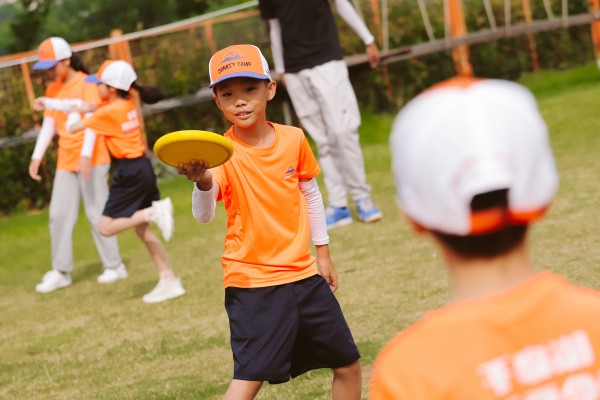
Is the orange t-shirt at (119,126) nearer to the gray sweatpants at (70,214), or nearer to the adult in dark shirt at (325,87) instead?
the gray sweatpants at (70,214)

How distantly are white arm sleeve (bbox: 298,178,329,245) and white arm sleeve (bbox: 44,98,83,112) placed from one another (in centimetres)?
452

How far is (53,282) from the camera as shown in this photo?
928cm

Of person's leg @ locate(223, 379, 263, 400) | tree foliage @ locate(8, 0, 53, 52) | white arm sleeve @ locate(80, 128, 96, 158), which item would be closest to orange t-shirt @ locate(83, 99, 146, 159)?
white arm sleeve @ locate(80, 128, 96, 158)

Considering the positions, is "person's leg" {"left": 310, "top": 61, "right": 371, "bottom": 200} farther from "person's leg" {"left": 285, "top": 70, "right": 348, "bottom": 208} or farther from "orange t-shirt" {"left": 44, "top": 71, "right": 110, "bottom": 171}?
"orange t-shirt" {"left": 44, "top": 71, "right": 110, "bottom": 171}

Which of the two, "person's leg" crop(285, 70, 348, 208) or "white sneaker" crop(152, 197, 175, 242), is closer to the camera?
"white sneaker" crop(152, 197, 175, 242)

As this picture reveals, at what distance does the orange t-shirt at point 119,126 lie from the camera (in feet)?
26.4

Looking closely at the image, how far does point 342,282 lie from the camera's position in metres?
7.60

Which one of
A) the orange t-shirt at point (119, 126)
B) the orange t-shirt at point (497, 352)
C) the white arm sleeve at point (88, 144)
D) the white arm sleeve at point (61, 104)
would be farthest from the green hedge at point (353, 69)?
the orange t-shirt at point (497, 352)

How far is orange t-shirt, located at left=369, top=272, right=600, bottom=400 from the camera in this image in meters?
1.96

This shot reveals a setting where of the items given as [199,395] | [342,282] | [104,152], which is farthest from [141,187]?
[199,395]

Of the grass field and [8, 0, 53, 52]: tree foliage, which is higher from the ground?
[8, 0, 53, 52]: tree foliage

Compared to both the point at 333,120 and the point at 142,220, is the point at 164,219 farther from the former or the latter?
the point at 333,120

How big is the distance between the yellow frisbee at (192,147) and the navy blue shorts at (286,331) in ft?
2.39

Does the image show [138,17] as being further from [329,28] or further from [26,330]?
[26,330]
